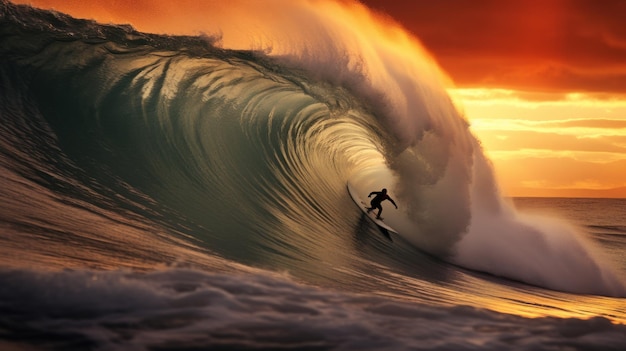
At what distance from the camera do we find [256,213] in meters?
8.58

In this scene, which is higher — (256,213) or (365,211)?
(365,211)

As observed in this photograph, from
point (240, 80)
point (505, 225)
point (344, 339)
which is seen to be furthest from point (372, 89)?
point (344, 339)

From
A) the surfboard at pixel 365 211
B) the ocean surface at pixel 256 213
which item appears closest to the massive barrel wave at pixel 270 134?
the ocean surface at pixel 256 213

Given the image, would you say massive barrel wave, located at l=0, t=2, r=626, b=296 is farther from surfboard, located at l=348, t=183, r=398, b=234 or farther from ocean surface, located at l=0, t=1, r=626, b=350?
surfboard, located at l=348, t=183, r=398, b=234

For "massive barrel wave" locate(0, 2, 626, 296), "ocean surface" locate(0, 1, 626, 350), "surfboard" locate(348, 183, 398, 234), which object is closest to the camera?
"ocean surface" locate(0, 1, 626, 350)

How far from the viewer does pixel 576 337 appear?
4.62 metres

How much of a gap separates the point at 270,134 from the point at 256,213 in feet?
13.1

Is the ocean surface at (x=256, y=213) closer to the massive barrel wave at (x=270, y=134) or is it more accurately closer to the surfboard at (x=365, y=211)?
the massive barrel wave at (x=270, y=134)

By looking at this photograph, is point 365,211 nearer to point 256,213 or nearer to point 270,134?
point 270,134

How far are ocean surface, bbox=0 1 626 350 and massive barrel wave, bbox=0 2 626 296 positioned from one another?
4 cm

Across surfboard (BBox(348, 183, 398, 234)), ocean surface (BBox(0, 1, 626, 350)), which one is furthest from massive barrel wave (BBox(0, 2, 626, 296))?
surfboard (BBox(348, 183, 398, 234))

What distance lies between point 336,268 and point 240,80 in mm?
6547

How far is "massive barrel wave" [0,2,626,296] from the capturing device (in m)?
8.27

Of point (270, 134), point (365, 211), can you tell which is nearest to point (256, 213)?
point (365, 211)
